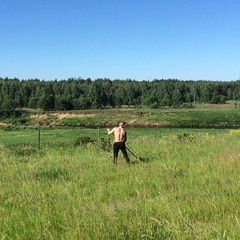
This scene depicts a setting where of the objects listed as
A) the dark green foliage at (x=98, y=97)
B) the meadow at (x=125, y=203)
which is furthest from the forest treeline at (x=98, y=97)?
the meadow at (x=125, y=203)

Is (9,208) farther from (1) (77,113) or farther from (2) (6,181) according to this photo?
(1) (77,113)

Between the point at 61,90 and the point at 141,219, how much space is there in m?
153

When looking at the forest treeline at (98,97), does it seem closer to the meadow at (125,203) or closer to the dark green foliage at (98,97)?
the dark green foliage at (98,97)

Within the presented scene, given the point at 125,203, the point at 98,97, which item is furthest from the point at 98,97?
the point at 125,203

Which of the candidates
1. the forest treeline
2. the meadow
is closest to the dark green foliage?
the forest treeline

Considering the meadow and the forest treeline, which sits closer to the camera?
the meadow

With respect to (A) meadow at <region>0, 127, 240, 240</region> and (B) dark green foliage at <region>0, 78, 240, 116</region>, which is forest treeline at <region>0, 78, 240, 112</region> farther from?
(A) meadow at <region>0, 127, 240, 240</region>

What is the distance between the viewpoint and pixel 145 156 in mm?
12320

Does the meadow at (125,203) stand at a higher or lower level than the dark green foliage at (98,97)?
lower

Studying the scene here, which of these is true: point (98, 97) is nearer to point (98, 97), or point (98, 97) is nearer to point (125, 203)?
point (98, 97)

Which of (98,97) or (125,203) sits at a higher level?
(98,97)

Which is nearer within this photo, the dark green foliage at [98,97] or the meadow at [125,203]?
the meadow at [125,203]

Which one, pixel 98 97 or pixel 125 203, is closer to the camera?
pixel 125 203

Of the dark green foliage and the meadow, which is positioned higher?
the dark green foliage
